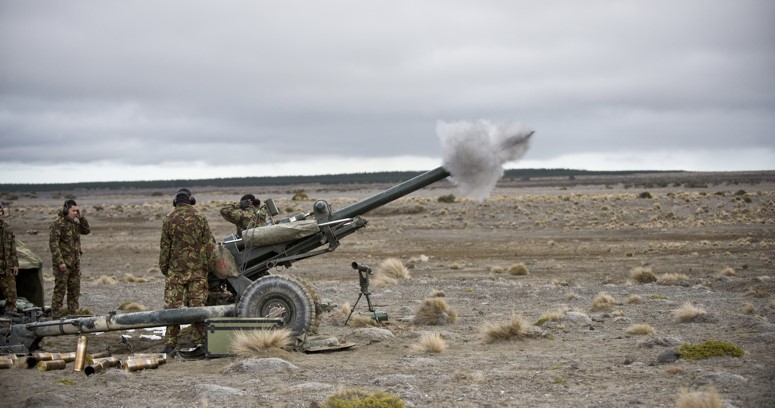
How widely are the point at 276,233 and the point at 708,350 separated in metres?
→ 6.34

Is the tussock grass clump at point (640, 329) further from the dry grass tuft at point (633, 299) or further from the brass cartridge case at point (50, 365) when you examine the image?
the brass cartridge case at point (50, 365)

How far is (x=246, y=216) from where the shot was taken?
14.4 meters

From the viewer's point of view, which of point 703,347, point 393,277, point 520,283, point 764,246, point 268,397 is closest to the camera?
point 268,397

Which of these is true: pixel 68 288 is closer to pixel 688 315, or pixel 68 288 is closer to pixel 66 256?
pixel 66 256

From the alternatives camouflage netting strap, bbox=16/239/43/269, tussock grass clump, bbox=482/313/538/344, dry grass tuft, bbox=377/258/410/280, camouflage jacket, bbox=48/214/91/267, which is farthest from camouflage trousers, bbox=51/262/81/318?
dry grass tuft, bbox=377/258/410/280

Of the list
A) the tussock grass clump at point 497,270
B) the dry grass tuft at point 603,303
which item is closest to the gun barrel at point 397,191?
the dry grass tuft at point 603,303

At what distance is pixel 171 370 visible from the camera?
11.5 m

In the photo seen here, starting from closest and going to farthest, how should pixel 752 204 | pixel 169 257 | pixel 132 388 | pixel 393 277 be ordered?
pixel 132 388, pixel 169 257, pixel 393 277, pixel 752 204

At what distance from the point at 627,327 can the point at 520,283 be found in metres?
8.15

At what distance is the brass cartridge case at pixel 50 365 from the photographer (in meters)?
11.6

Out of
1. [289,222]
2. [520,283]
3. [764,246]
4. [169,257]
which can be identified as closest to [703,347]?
[289,222]

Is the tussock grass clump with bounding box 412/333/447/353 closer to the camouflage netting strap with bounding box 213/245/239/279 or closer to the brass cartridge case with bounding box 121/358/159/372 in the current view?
the camouflage netting strap with bounding box 213/245/239/279

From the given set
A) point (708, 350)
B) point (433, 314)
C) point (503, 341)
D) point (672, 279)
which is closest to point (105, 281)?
point (433, 314)

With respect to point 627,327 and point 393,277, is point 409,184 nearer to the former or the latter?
point 627,327
